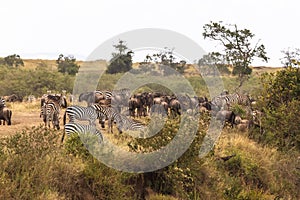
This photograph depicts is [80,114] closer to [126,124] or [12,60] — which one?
[126,124]

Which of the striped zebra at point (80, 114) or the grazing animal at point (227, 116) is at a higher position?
the striped zebra at point (80, 114)

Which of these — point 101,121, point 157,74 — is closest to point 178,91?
point 157,74

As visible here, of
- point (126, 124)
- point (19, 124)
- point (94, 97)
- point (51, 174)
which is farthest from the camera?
point (94, 97)

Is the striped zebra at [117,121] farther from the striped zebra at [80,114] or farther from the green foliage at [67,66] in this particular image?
the green foliage at [67,66]

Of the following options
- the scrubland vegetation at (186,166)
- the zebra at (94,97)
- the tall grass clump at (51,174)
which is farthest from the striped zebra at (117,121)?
the zebra at (94,97)

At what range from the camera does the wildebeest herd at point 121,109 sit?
1480 cm

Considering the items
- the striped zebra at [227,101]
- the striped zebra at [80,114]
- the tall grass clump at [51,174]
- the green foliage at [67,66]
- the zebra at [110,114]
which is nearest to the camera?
the tall grass clump at [51,174]

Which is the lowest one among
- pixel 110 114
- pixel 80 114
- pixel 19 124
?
pixel 19 124

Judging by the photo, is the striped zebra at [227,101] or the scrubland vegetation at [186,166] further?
the striped zebra at [227,101]

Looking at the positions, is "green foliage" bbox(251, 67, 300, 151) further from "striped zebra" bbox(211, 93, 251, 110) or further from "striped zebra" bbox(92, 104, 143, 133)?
"striped zebra" bbox(211, 93, 251, 110)

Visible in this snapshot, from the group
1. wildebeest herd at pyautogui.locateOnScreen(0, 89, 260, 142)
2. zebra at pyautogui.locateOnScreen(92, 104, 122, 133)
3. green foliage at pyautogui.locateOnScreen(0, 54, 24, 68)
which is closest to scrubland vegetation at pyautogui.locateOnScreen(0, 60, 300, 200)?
wildebeest herd at pyautogui.locateOnScreen(0, 89, 260, 142)

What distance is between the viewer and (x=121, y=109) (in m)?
23.0

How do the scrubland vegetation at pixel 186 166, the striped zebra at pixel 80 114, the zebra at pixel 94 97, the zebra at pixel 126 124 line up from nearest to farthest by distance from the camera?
the scrubland vegetation at pixel 186 166
the zebra at pixel 126 124
the striped zebra at pixel 80 114
the zebra at pixel 94 97

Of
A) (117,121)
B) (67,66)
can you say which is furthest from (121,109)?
(67,66)
